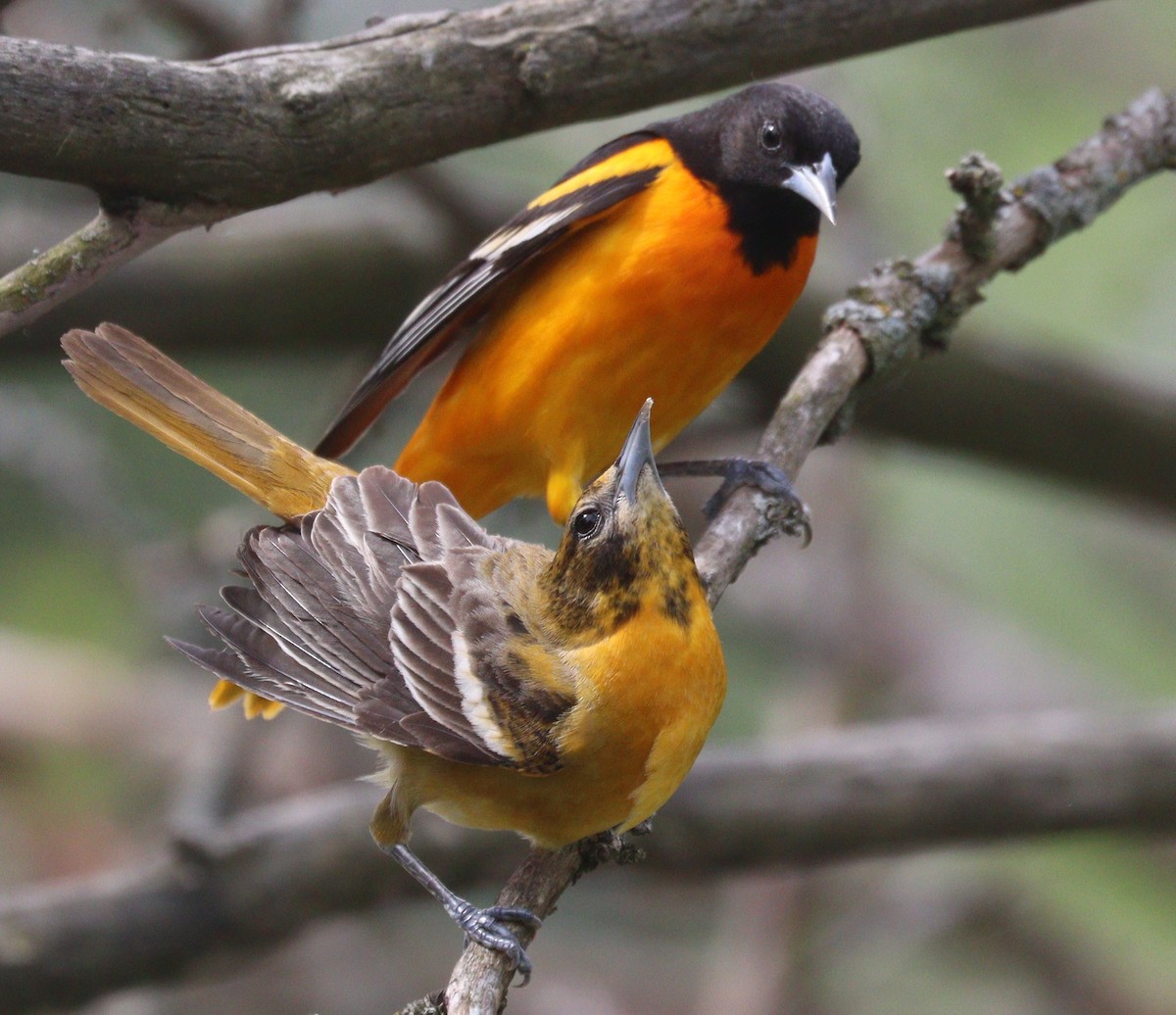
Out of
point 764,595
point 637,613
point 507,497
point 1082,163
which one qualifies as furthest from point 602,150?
point 764,595

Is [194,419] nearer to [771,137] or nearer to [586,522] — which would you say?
[586,522]

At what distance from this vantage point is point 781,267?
13.4ft

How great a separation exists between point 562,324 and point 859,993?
491 cm

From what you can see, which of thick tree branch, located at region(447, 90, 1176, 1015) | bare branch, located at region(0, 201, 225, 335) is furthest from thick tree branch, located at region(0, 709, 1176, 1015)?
bare branch, located at region(0, 201, 225, 335)

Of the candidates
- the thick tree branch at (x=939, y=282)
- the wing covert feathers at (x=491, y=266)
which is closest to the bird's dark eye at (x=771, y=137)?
the wing covert feathers at (x=491, y=266)

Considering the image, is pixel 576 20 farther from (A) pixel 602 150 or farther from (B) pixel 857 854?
(B) pixel 857 854

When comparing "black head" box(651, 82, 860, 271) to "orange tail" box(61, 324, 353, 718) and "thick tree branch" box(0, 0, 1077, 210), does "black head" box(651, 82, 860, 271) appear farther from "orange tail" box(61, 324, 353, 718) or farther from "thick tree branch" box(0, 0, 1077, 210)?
"orange tail" box(61, 324, 353, 718)

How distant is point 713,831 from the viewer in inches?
204

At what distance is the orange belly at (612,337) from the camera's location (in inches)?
157

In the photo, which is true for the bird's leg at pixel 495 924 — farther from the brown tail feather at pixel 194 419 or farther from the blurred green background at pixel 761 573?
the blurred green background at pixel 761 573

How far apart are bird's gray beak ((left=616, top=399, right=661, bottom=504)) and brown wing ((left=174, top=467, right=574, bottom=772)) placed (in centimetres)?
40

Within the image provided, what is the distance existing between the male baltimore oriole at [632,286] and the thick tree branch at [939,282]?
0.27 meters

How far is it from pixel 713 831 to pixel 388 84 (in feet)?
9.91

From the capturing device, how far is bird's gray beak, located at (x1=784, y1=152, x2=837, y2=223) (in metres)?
3.88
